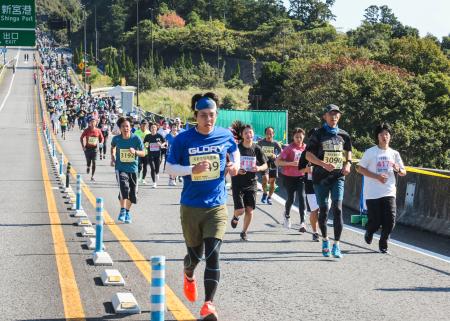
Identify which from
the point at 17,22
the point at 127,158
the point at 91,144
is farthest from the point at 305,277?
the point at 17,22

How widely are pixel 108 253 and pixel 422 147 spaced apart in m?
45.9

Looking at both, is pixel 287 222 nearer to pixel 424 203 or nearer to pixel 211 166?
pixel 424 203

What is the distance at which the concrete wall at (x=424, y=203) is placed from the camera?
1312cm

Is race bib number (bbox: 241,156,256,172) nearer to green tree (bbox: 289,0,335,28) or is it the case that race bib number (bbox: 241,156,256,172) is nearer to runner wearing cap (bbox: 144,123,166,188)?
runner wearing cap (bbox: 144,123,166,188)

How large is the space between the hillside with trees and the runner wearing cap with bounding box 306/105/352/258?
4249 cm

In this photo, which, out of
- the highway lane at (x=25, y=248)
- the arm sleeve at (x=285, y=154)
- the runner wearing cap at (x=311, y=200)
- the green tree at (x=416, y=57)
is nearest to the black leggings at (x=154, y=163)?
the highway lane at (x=25, y=248)

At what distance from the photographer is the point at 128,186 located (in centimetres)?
1425

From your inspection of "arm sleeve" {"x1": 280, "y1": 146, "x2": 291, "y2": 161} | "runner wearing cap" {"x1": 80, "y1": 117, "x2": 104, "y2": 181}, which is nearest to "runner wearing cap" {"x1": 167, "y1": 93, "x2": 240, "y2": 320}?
"arm sleeve" {"x1": 280, "y1": 146, "x2": 291, "y2": 161}

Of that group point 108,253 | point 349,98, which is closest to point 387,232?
point 108,253

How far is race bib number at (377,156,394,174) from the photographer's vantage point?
11.1 m

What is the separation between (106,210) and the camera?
15719 millimetres

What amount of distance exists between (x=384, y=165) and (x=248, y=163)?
2.29 m

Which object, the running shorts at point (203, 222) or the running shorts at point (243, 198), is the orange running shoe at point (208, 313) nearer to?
the running shorts at point (203, 222)

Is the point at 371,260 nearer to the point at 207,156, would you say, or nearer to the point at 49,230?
the point at 207,156
